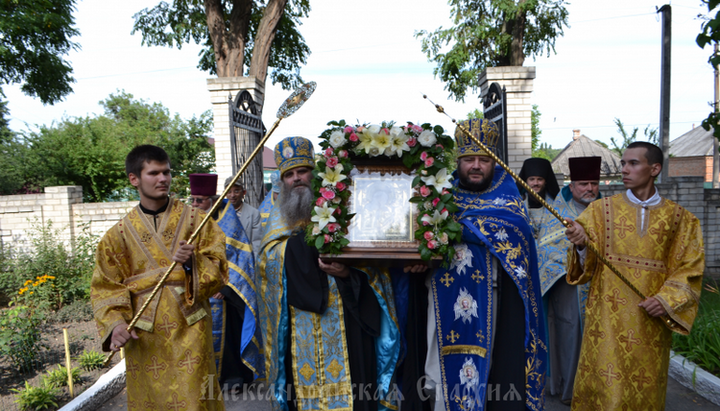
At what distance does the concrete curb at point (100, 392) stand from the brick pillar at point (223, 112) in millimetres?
4988

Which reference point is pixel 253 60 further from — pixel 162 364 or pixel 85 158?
pixel 162 364

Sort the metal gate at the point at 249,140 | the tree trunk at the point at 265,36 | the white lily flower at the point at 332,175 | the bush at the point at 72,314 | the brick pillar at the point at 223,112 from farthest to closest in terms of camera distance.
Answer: the tree trunk at the point at 265,36 < the brick pillar at the point at 223,112 < the metal gate at the point at 249,140 < the bush at the point at 72,314 < the white lily flower at the point at 332,175

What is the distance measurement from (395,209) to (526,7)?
45.2 feet

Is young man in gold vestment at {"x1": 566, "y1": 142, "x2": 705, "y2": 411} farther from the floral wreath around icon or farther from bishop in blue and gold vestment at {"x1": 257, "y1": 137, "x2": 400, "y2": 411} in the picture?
bishop in blue and gold vestment at {"x1": 257, "y1": 137, "x2": 400, "y2": 411}

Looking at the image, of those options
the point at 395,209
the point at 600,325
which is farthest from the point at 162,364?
the point at 600,325

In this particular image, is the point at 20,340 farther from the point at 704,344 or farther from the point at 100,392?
the point at 704,344

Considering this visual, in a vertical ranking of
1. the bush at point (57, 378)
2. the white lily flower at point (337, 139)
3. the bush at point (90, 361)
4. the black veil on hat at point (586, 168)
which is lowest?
the bush at point (90, 361)

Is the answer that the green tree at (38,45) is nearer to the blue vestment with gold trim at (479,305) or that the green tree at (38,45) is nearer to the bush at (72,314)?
the bush at (72,314)

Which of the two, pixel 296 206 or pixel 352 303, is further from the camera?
pixel 296 206

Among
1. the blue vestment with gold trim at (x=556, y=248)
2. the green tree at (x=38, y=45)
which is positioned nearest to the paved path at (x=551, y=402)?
the blue vestment with gold trim at (x=556, y=248)

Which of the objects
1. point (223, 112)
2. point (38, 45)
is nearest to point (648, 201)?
point (223, 112)

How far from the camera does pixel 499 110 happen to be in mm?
8305

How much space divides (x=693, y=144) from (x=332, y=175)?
6180cm

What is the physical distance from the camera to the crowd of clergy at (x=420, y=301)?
2963 mm
